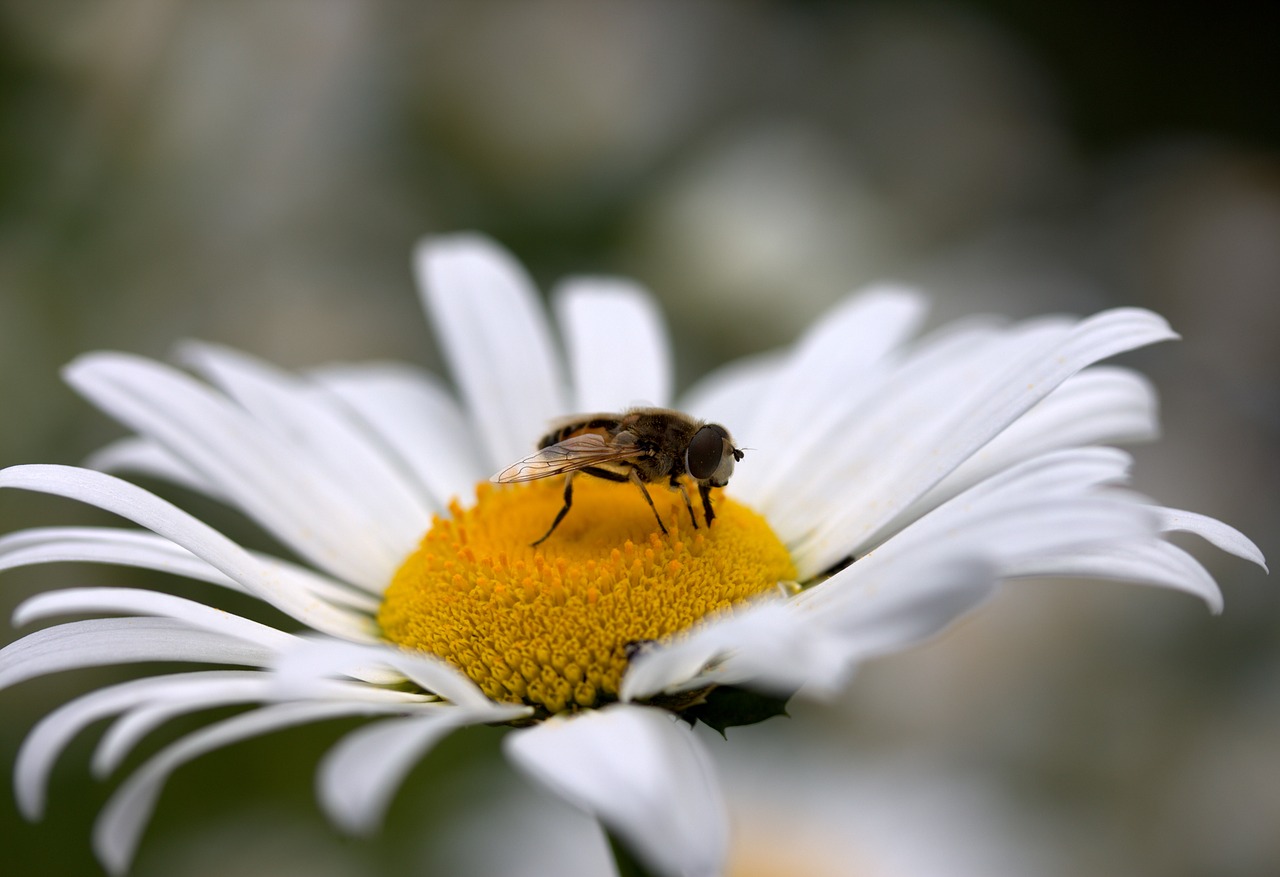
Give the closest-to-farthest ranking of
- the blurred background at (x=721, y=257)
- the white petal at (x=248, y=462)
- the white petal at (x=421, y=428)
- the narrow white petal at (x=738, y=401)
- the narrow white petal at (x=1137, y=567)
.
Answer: the narrow white petal at (x=1137, y=567), the white petal at (x=248, y=462), the white petal at (x=421, y=428), the narrow white petal at (x=738, y=401), the blurred background at (x=721, y=257)

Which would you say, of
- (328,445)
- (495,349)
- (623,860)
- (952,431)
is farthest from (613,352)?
(623,860)

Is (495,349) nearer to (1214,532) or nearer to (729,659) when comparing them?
(729,659)

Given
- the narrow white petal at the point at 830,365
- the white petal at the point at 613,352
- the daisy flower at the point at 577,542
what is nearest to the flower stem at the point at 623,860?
the daisy flower at the point at 577,542

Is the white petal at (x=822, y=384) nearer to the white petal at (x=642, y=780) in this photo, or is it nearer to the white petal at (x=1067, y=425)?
the white petal at (x=1067, y=425)

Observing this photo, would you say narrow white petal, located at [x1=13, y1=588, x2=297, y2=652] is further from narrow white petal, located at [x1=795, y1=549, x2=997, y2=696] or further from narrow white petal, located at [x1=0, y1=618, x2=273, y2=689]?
narrow white petal, located at [x1=795, y1=549, x2=997, y2=696]

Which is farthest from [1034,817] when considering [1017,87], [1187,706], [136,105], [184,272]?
[1017,87]

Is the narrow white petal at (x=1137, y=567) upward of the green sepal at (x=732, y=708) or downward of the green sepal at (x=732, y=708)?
upward

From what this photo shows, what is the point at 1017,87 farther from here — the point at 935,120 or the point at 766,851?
the point at 766,851
